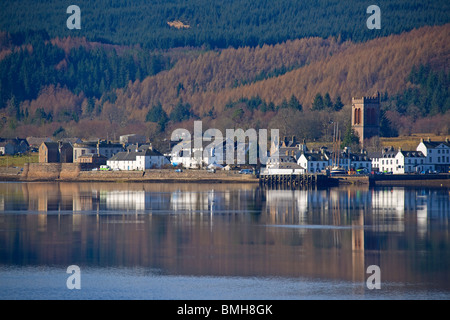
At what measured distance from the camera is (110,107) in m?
199

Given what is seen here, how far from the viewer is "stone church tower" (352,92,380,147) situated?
12019 cm

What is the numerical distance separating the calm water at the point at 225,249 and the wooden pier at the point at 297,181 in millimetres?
20847

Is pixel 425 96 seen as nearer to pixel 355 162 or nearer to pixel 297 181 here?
pixel 355 162

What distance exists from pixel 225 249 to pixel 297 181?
4619cm

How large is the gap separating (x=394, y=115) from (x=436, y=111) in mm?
7089

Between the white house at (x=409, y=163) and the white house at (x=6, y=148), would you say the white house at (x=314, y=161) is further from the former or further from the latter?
the white house at (x=6, y=148)

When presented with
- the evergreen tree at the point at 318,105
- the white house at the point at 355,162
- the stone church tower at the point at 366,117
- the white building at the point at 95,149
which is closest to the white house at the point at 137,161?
the white building at the point at 95,149

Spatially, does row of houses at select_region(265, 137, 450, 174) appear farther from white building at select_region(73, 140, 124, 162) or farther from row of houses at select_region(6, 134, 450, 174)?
white building at select_region(73, 140, 124, 162)

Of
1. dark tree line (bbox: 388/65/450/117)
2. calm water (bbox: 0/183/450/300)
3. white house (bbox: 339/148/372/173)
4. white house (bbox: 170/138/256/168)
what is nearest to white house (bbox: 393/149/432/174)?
white house (bbox: 339/148/372/173)

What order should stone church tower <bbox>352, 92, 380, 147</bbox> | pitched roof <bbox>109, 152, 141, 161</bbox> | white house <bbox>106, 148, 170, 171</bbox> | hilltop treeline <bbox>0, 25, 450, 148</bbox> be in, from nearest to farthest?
white house <bbox>106, 148, 170, 171</bbox> → pitched roof <bbox>109, 152, 141, 161</bbox> → stone church tower <bbox>352, 92, 380, 147</bbox> → hilltop treeline <bbox>0, 25, 450, 148</bbox>

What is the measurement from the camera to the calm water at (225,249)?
88.0 ft

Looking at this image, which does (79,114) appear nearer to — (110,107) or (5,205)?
(110,107)

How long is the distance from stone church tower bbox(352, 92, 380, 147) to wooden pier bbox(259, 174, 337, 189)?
40.8 m
